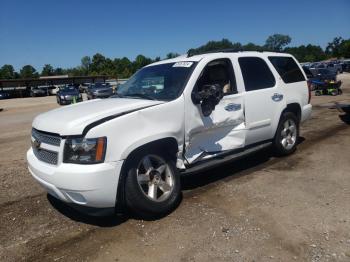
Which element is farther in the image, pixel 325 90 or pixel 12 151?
pixel 325 90

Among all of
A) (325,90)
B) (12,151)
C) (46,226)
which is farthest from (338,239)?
(325,90)

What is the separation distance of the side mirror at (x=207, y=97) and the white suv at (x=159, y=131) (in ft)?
0.04

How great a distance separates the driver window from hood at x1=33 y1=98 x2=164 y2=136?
1.04 metres

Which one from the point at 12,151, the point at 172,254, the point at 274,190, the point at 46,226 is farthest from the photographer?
the point at 12,151

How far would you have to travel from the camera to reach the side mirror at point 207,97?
175 inches

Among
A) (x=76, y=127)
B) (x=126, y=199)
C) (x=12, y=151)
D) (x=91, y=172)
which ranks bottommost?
(x=12, y=151)

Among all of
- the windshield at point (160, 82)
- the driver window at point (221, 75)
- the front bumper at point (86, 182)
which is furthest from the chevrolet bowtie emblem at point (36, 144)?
the driver window at point (221, 75)

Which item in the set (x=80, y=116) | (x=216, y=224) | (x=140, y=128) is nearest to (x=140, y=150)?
(x=140, y=128)

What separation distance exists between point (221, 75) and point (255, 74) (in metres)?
0.79

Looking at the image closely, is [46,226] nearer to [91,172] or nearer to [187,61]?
[91,172]

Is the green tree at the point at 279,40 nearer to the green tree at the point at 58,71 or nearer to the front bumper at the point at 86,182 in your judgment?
the green tree at the point at 58,71

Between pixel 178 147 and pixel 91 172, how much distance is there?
1.24 meters

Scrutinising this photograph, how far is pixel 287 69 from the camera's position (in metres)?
6.41

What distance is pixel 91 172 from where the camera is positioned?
136 inches
